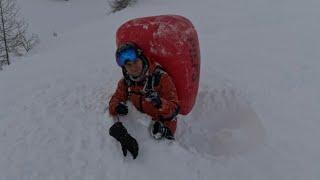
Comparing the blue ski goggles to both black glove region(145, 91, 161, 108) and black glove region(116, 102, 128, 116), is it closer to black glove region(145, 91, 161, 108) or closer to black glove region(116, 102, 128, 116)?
black glove region(145, 91, 161, 108)

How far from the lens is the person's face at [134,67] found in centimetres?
482

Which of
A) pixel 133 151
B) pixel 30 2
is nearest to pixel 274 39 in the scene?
pixel 133 151

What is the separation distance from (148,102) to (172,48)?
2.36 feet

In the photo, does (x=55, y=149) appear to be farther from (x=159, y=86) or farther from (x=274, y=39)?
(x=274, y=39)

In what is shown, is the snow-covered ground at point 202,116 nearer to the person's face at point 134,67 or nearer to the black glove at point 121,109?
the black glove at point 121,109

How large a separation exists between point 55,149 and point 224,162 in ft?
5.68

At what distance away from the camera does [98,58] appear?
24.8ft

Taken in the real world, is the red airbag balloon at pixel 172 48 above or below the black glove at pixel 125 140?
above

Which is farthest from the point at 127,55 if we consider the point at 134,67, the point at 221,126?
the point at 221,126

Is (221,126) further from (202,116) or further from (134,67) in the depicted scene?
(134,67)

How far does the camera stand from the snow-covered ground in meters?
4.64

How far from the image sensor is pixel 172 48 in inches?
209

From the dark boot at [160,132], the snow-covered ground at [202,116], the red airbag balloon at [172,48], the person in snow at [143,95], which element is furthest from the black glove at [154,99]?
the red airbag balloon at [172,48]

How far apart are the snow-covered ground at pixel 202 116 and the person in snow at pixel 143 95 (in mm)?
123
